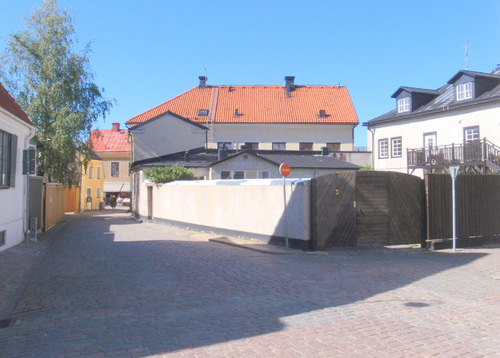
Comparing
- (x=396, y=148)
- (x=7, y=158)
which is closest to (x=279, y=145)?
(x=396, y=148)

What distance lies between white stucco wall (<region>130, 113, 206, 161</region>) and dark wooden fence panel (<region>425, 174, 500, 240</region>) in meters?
27.4

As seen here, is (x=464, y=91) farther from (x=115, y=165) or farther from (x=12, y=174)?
(x=115, y=165)

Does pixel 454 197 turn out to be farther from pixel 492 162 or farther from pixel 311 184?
pixel 492 162

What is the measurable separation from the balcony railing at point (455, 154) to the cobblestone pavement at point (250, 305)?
15765mm

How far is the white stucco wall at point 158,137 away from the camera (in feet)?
124

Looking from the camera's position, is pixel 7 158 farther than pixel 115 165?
No

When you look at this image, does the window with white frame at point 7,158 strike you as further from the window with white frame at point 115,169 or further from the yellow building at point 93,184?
the window with white frame at point 115,169

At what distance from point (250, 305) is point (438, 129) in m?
27.5

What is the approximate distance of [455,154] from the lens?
1102 inches

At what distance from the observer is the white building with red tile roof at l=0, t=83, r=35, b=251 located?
462 inches

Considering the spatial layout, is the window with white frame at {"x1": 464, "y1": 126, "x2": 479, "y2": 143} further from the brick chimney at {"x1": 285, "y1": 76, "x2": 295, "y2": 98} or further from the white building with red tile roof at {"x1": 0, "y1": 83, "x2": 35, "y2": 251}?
the white building with red tile roof at {"x1": 0, "y1": 83, "x2": 35, "y2": 251}

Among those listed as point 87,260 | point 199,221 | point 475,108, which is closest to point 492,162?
point 475,108

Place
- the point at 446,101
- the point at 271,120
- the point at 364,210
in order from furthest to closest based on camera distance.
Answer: the point at 271,120, the point at 446,101, the point at 364,210

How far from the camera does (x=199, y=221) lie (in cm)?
1891
